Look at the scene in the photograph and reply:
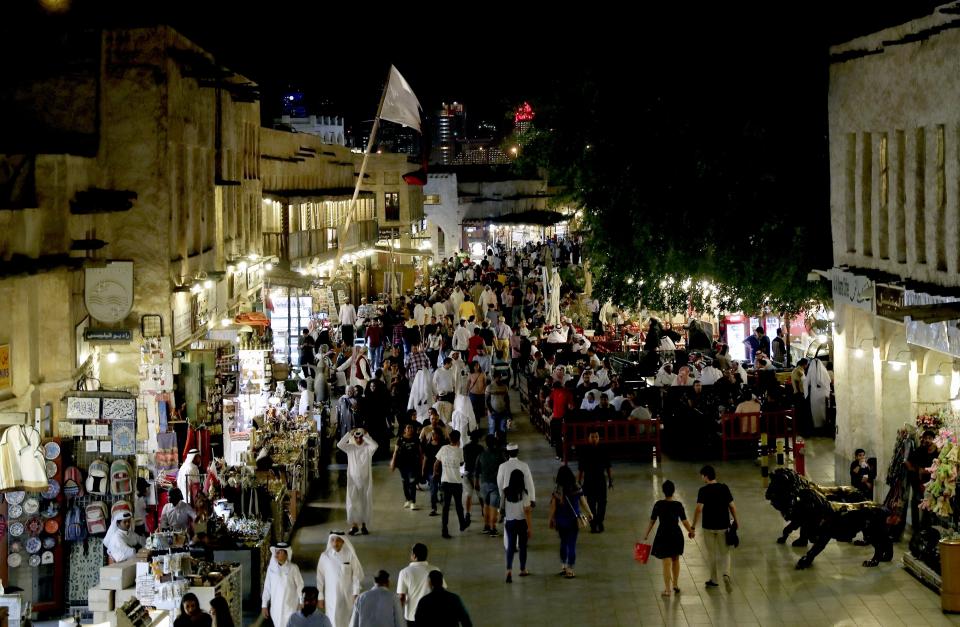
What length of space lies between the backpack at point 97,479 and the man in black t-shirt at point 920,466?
9583 millimetres

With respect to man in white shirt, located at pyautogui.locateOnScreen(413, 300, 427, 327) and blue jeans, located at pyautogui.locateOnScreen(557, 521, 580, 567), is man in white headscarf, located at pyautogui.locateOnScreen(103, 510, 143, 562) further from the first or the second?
man in white shirt, located at pyautogui.locateOnScreen(413, 300, 427, 327)

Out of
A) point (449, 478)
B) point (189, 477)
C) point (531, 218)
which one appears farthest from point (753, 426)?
point (531, 218)

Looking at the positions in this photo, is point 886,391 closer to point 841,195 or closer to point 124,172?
point 841,195

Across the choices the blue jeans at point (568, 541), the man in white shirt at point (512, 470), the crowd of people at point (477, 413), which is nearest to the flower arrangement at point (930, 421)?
the crowd of people at point (477, 413)

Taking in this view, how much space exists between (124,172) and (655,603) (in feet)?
34.7

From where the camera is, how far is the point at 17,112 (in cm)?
1967

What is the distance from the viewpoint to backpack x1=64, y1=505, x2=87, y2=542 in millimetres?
15016

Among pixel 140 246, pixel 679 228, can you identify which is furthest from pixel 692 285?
pixel 140 246

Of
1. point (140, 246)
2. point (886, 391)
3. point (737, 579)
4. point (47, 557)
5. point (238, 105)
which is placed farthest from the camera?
point (238, 105)

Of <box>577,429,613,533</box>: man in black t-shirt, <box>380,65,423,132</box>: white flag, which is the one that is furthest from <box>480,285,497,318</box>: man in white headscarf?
<box>577,429,613,533</box>: man in black t-shirt

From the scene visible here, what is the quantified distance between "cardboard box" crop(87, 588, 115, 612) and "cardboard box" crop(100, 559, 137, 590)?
117mm

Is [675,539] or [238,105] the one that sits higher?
[238,105]

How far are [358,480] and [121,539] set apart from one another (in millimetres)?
4367

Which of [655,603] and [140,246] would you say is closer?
[655,603]
